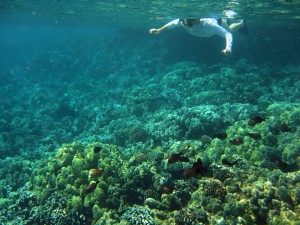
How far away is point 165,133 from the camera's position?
1373cm

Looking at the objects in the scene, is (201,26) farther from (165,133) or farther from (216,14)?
(216,14)

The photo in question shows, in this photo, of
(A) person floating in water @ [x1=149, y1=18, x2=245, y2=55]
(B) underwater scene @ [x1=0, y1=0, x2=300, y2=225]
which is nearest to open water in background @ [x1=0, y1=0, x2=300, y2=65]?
(B) underwater scene @ [x1=0, y1=0, x2=300, y2=225]

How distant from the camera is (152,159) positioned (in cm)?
1045

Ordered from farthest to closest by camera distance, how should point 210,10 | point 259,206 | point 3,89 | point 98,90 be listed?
1. point 3,89
2. point 98,90
3. point 210,10
4. point 259,206

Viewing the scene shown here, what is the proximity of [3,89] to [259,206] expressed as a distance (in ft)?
110

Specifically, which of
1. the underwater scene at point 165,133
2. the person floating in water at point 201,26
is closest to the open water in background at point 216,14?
the underwater scene at point 165,133

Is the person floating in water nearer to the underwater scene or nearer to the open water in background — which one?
the underwater scene

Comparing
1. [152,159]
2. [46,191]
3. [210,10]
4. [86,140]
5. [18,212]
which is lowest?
[86,140]

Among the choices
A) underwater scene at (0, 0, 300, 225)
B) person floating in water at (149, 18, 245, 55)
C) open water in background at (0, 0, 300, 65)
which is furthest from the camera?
open water in background at (0, 0, 300, 65)

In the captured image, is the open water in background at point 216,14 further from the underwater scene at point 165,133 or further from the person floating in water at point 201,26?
the person floating in water at point 201,26

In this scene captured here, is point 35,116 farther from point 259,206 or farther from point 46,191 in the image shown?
point 259,206

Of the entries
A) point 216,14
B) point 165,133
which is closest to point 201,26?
point 165,133

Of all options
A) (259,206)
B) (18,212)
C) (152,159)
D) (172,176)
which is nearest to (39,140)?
(18,212)

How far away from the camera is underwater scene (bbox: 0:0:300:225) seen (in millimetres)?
7449
